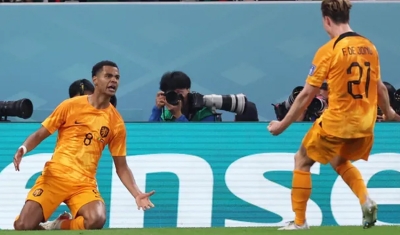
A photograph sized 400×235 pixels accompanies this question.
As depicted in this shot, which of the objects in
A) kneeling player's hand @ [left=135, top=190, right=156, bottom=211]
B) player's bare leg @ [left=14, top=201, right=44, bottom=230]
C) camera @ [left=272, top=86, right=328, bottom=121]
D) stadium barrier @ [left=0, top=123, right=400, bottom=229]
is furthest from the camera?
camera @ [left=272, top=86, right=328, bottom=121]

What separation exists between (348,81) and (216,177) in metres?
3.10

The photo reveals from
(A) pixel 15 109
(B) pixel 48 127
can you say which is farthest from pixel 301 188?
(A) pixel 15 109

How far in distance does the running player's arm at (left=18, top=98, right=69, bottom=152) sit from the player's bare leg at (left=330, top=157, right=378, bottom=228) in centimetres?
278

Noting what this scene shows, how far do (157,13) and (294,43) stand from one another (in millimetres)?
1721

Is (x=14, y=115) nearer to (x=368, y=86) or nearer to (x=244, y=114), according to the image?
(x=244, y=114)

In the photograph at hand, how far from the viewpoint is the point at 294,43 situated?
11922 mm

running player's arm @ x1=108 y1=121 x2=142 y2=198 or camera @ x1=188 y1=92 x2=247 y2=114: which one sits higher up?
camera @ x1=188 y1=92 x2=247 y2=114

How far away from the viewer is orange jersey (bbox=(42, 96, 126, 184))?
360 inches

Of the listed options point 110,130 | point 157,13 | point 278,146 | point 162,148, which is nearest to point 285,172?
point 278,146

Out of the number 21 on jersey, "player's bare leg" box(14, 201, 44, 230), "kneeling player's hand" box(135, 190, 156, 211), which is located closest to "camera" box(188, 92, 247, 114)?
"kneeling player's hand" box(135, 190, 156, 211)

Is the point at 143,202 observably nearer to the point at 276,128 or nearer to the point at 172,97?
the point at 276,128

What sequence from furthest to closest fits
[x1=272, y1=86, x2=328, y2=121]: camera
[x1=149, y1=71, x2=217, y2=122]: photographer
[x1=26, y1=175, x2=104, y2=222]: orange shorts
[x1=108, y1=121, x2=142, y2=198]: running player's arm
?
[x1=149, y1=71, x2=217, y2=122]: photographer → [x1=272, y1=86, x2=328, y2=121]: camera → [x1=108, y1=121, x2=142, y2=198]: running player's arm → [x1=26, y1=175, x2=104, y2=222]: orange shorts

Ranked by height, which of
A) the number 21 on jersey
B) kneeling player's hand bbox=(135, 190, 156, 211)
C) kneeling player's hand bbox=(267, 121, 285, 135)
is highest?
the number 21 on jersey

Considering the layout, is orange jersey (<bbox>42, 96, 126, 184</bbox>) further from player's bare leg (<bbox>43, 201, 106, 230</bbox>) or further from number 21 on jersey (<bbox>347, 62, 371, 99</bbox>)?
number 21 on jersey (<bbox>347, 62, 371, 99</bbox>)
